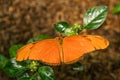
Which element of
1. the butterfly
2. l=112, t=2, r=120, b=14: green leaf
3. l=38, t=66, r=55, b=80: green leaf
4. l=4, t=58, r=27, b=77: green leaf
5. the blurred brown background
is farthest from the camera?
l=112, t=2, r=120, b=14: green leaf

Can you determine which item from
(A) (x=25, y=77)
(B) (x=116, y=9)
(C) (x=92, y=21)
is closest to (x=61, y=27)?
(C) (x=92, y=21)

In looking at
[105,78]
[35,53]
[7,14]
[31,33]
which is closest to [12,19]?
[7,14]

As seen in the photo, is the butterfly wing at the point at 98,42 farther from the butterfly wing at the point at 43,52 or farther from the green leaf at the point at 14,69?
the green leaf at the point at 14,69

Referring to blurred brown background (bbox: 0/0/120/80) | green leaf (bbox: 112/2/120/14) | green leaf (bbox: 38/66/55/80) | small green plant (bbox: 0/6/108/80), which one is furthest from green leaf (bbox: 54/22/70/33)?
green leaf (bbox: 112/2/120/14)

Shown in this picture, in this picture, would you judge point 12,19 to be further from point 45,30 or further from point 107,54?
point 107,54

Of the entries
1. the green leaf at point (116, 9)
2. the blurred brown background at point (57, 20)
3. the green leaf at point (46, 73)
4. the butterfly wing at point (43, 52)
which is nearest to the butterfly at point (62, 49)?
the butterfly wing at point (43, 52)

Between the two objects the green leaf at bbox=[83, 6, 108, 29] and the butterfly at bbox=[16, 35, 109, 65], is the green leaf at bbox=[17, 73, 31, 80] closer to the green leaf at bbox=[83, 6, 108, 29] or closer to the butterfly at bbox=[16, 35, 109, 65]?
the butterfly at bbox=[16, 35, 109, 65]
